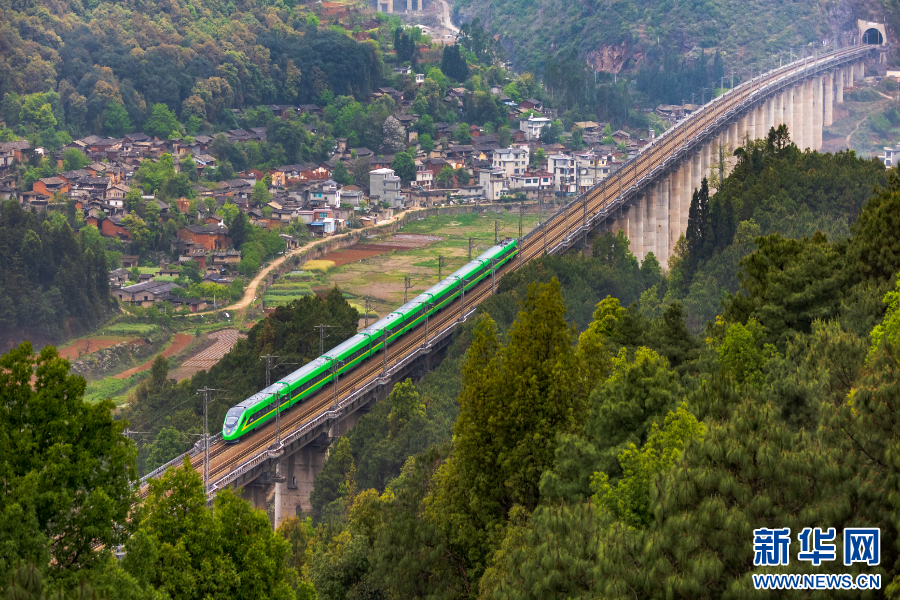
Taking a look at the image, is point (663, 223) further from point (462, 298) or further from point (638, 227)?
point (462, 298)

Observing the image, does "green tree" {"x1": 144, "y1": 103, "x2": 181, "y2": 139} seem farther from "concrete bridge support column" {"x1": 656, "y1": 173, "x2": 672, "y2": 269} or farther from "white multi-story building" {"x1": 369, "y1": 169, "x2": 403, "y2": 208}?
"concrete bridge support column" {"x1": 656, "y1": 173, "x2": 672, "y2": 269}

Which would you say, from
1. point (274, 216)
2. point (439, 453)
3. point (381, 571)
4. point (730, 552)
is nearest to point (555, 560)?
point (730, 552)

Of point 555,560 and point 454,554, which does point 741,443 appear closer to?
point 555,560

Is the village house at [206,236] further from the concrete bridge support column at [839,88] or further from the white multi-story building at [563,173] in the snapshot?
the concrete bridge support column at [839,88]

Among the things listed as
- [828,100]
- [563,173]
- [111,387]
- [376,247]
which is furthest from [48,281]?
[828,100]

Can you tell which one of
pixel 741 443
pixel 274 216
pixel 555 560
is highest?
pixel 741 443

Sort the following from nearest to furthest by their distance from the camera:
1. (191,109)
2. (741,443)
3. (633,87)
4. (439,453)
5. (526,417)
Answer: (741,443), (526,417), (439,453), (191,109), (633,87)

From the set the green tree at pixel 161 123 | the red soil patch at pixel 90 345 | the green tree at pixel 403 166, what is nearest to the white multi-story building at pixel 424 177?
the green tree at pixel 403 166
